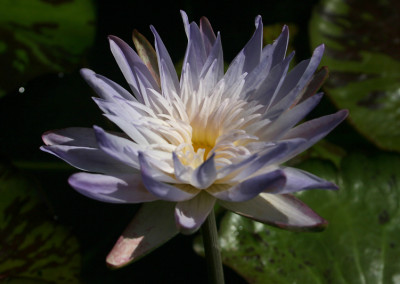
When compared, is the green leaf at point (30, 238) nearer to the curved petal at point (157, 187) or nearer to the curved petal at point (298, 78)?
the curved petal at point (157, 187)

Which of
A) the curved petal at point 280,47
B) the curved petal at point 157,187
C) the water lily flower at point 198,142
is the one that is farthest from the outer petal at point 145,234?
the curved petal at point 280,47

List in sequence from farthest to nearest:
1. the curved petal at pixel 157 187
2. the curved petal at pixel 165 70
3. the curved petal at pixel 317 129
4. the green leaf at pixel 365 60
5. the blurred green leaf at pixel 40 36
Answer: the blurred green leaf at pixel 40 36 → the green leaf at pixel 365 60 → the curved petal at pixel 165 70 → the curved petal at pixel 317 129 → the curved petal at pixel 157 187

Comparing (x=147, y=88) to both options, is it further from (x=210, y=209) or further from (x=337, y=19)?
(x=337, y=19)

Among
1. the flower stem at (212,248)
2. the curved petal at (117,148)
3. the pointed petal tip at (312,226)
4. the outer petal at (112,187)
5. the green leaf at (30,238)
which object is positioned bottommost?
the green leaf at (30,238)

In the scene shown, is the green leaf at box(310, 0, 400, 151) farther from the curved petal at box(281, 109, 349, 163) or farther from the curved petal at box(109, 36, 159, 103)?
the curved petal at box(109, 36, 159, 103)

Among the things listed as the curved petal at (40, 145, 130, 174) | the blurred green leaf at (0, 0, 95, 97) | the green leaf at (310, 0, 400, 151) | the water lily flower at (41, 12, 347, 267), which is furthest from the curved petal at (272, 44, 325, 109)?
the blurred green leaf at (0, 0, 95, 97)

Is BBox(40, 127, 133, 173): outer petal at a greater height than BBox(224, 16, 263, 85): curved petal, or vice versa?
BBox(224, 16, 263, 85): curved petal
